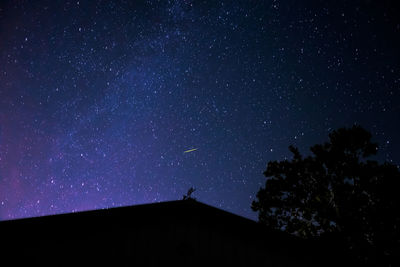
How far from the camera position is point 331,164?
1561cm

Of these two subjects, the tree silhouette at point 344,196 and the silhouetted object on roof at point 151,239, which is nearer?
the silhouetted object on roof at point 151,239

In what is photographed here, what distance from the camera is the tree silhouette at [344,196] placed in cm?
1373

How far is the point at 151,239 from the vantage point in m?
5.12

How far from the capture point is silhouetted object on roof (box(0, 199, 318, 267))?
463cm

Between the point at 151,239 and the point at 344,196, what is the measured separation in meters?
12.8

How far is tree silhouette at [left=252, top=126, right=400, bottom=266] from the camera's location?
1373cm

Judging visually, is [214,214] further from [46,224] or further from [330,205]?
[330,205]

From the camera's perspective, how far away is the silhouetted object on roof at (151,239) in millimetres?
4629

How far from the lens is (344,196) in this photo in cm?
1457

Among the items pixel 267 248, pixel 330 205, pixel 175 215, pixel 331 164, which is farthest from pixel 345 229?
pixel 175 215

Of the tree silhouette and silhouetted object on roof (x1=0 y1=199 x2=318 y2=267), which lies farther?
the tree silhouette

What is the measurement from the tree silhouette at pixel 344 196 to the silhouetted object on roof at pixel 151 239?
9.60 m

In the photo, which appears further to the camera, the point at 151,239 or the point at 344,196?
the point at 344,196

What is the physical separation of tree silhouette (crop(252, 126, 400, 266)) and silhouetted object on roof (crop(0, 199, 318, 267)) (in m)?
9.60
